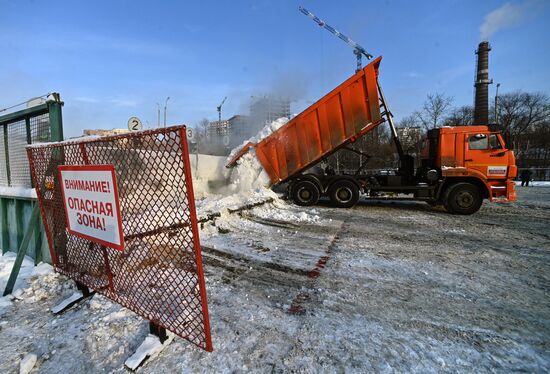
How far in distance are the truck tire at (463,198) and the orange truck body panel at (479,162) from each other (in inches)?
12.1

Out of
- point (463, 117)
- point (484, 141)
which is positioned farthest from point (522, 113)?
point (484, 141)

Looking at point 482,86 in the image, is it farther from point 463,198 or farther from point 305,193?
point 305,193

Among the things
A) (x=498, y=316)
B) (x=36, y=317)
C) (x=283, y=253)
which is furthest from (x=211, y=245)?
(x=498, y=316)

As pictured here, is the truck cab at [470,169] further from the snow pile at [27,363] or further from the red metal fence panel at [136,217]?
the snow pile at [27,363]

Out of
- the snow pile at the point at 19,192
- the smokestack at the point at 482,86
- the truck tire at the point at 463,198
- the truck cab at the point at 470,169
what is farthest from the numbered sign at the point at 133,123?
the smokestack at the point at 482,86

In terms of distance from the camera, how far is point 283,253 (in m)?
5.12

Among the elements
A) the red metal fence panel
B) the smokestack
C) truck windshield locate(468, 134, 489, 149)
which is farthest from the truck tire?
the smokestack

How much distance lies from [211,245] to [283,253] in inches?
56.7

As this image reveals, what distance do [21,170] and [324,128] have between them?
7534mm

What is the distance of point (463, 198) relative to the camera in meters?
8.57

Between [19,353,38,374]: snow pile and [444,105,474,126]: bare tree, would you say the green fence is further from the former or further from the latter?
[444,105,474,126]: bare tree

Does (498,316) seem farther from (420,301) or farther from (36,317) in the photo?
(36,317)

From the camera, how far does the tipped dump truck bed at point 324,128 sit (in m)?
8.77

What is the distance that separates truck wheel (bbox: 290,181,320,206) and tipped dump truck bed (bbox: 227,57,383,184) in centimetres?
46
